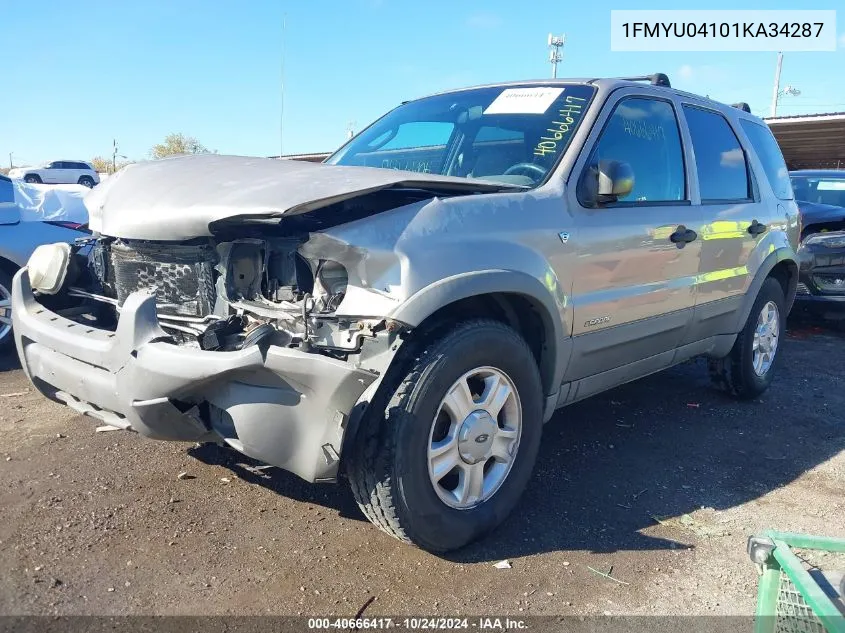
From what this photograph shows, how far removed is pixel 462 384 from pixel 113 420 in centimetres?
138

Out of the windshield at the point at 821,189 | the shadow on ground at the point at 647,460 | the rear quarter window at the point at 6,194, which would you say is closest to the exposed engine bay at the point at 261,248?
the shadow on ground at the point at 647,460

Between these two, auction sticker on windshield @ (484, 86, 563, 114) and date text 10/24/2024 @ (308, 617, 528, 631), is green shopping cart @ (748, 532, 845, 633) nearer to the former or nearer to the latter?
date text 10/24/2024 @ (308, 617, 528, 631)

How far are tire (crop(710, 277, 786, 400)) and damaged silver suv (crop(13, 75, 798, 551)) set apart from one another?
1134 millimetres

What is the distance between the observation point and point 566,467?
3.67 metres

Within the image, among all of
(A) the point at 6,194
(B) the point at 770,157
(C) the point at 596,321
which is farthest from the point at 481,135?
(A) the point at 6,194

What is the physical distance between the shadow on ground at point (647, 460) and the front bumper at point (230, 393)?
80 centimetres

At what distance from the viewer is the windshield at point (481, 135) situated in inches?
132

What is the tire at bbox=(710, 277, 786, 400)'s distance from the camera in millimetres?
4762

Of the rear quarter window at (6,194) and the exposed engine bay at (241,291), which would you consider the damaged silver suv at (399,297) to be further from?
the rear quarter window at (6,194)

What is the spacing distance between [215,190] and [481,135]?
1.58 m

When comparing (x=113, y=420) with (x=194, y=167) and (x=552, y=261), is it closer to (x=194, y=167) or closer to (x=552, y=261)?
(x=194, y=167)

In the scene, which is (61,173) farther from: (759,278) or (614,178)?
(614,178)

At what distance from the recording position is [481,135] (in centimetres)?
365

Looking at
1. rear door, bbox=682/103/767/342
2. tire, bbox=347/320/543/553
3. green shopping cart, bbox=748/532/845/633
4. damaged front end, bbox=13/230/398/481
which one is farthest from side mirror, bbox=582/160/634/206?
green shopping cart, bbox=748/532/845/633
